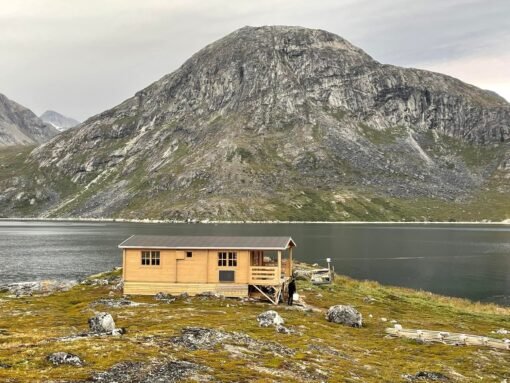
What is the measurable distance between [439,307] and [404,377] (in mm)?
37299

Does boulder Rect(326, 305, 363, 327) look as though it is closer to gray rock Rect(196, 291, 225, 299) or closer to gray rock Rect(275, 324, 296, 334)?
gray rock Rect(275, 324, 296, 334)

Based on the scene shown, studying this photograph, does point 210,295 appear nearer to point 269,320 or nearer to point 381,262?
point 269,320

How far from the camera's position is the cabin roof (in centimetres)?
5569

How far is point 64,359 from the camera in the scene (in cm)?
2528

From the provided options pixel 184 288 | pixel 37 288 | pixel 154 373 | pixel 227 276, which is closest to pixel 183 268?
pixel 184 288

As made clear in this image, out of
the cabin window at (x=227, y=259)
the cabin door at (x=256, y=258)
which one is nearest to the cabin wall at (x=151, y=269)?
the cabin window at (x=227, y=259)

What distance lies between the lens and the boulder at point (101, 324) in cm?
3372

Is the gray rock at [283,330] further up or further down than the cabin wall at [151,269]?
further down

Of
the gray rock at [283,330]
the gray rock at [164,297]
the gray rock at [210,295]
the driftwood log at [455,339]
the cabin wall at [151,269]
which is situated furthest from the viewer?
the cabin wall at [151,269]

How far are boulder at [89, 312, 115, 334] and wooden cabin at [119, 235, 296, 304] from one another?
21.5 metres

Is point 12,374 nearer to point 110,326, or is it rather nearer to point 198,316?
point 110,326

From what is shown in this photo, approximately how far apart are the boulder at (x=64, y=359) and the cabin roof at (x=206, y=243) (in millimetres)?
30087

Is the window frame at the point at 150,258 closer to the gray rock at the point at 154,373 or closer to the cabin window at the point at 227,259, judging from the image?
the cabin window at the point at 227,259

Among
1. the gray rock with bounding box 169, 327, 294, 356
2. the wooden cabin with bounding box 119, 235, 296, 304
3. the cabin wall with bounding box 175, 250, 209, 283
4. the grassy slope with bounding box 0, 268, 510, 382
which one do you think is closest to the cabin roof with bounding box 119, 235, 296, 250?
the wooden cabin with bounding box 119, 235, 296, 304
